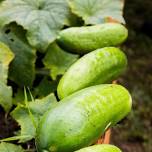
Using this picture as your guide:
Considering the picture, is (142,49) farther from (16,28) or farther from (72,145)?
(72,145)

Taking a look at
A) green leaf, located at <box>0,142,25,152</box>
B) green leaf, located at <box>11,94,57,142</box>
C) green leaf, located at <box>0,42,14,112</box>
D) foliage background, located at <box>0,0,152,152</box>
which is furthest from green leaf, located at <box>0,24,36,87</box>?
foliage background, located at <box>0,0,152,152</box>

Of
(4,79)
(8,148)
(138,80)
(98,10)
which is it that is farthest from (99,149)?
(138,80)

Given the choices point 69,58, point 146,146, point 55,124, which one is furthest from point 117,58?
point 146,146

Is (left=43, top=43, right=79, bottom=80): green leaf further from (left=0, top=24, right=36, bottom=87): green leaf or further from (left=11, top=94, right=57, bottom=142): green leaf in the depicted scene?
(left=11, top=94, right=57, bottom=142): green leaf

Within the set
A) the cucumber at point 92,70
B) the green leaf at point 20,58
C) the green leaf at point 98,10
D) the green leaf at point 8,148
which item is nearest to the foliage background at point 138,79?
the green leaf at point 98,10

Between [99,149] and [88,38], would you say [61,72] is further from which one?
[99,149]
